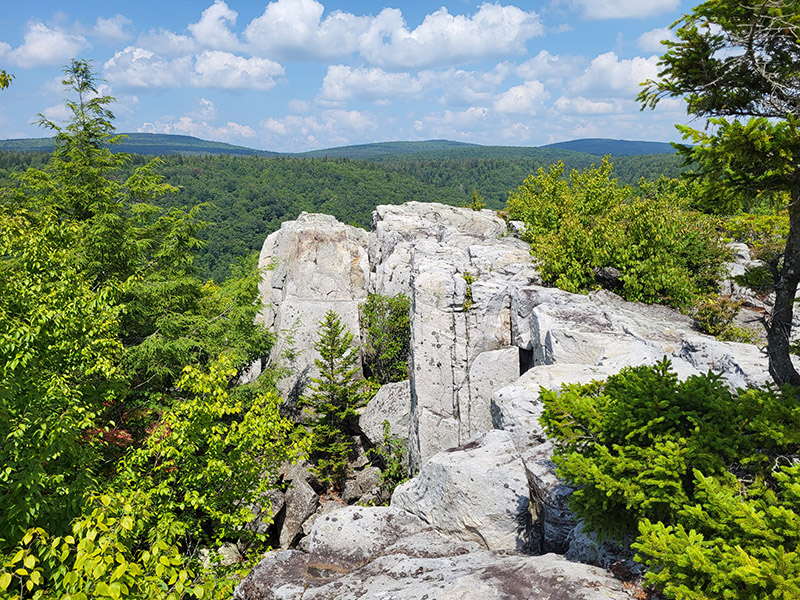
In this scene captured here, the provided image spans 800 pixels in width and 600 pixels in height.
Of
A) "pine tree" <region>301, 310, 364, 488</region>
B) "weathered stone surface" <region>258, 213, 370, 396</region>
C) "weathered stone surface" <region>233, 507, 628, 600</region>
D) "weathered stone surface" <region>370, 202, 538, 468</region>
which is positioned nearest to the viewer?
"weathered stone surface" <region>233, 507, 628, 600</region>

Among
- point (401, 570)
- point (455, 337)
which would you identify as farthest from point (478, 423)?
point (401, 570)

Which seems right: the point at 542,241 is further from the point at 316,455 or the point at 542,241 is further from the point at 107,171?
the point at 107,171

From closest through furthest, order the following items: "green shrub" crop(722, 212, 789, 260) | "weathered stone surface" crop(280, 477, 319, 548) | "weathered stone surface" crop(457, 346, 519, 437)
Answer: "weathered stone surface" crop(457, 346, 519, 437), "weathered stone surface" crop(280, 477, 319, 548), "green shrub" crop(722, 212, 789, 260)

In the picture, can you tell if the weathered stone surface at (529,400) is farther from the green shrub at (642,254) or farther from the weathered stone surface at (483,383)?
the green shrub at (642,254)

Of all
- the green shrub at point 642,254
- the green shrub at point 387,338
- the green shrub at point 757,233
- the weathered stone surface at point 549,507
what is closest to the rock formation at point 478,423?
the weathered stone surface at point 549,507

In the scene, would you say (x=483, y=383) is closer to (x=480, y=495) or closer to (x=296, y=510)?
(x=480, y=495)

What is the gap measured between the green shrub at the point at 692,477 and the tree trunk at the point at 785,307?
0.28 m

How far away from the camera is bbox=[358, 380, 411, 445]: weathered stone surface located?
53.1ft

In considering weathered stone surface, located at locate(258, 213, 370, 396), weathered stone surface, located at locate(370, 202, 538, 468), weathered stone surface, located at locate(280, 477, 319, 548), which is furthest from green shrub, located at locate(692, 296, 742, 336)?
weathered stone surface, located at locate(258, 213, 370, 396)

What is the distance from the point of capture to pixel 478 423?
13.6 meters

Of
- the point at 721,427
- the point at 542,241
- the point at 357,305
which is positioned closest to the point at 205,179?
the point at 357,305

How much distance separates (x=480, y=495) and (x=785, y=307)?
17.0ft

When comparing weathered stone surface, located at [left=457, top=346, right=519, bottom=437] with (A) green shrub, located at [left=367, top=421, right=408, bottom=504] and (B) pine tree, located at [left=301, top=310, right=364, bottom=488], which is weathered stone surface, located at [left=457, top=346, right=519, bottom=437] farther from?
(B) pine tree, located at [left=301, top=310, right=364, bottom=488]

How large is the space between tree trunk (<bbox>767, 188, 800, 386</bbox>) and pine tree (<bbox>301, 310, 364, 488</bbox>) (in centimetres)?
1308
